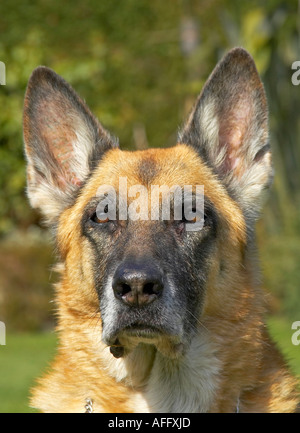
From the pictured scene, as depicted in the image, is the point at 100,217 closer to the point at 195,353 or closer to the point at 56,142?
the point at 56,142

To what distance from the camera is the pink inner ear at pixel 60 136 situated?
5.42m

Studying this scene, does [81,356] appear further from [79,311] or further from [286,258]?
[286,258]

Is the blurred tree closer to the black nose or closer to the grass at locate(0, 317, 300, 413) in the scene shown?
the grass at locate(0, 317, 300, 413)

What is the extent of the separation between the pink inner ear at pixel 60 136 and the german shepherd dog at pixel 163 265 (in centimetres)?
1

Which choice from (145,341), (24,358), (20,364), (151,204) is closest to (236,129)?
(151,204)

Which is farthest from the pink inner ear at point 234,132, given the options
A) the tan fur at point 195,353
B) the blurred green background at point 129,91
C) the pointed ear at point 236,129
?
the blurred green background at point 129,91

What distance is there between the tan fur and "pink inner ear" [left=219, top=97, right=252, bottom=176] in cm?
37

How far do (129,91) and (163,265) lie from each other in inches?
847

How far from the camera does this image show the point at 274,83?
1723 cm

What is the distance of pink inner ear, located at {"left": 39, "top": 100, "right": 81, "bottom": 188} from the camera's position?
542 cm

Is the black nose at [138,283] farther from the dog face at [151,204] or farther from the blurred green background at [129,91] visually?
the blurred green background at [129,91]

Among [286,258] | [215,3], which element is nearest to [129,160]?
[286,258]

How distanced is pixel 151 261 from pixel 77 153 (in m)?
1.52

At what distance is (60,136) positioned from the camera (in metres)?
5.52
